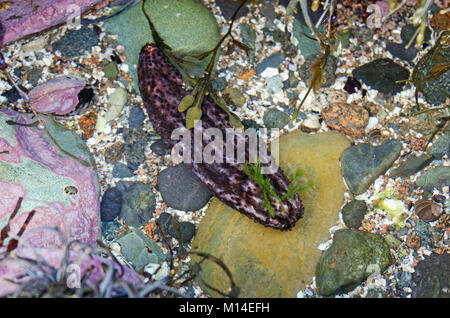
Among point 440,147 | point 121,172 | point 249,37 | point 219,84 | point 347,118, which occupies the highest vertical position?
point 249,37

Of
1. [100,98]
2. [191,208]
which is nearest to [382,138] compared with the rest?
[191,208]

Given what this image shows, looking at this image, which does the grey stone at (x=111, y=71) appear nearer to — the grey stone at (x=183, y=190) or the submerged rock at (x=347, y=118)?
the grey stone at (x=183, y=190)

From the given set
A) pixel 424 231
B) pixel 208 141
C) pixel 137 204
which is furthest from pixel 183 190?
pixel 424 231

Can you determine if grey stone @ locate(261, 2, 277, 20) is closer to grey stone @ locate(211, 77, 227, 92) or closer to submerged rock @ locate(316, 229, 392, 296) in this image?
grey stone @ locate(211, 77, 227, 92)

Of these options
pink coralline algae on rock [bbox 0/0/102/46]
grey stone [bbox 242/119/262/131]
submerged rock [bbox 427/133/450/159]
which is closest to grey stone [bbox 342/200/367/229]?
submerged rock [bbox 427/133/450/159]

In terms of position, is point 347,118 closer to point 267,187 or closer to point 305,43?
point 305,43

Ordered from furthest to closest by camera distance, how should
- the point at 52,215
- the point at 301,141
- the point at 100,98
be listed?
1. the point at 100,98
2. the point at 301,141
3. the point at 52,215

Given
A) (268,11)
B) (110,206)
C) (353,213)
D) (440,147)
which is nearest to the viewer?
(353,213)

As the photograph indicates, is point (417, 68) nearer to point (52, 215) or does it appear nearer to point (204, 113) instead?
point (204, 113)
